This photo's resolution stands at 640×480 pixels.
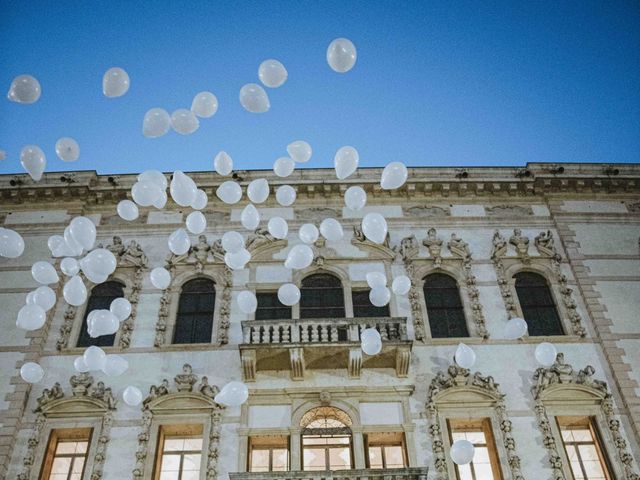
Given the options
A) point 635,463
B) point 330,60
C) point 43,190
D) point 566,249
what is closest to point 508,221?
point 566,249

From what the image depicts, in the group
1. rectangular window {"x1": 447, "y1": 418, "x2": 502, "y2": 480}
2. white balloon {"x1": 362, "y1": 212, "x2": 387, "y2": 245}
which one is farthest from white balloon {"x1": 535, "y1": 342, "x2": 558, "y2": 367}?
white balloon {"x1": 362, "y1": 212, "x2": 387, "y2": 245}

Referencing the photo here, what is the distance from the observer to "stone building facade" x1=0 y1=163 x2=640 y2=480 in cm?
1269

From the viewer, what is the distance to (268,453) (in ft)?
41.9

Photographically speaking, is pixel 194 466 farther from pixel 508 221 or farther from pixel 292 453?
pixel 508 221

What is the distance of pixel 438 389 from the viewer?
13312 mm

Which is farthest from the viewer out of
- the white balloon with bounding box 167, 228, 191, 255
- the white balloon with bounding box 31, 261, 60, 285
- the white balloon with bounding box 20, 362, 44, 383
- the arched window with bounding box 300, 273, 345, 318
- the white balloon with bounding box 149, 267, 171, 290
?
the arched window with bounding box 300, 273, 345, 318

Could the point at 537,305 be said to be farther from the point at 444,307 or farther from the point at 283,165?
the point at 283,165

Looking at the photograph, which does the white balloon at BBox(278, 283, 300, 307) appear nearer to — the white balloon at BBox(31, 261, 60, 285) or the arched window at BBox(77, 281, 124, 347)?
the white balloon at BBox(31, 261, 60, 285)

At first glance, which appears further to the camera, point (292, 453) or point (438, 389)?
point (438, 389)

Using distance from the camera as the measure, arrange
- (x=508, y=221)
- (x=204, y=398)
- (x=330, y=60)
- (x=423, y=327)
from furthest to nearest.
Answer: (x=508, y=221)
(x=423, y=327)
(x=204, y=398)
(x=330, y=60)

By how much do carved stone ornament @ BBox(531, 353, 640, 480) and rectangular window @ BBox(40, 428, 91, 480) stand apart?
32.3ft

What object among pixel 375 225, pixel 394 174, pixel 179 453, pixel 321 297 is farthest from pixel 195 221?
pixel 179 453

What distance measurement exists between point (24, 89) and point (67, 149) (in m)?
1.25

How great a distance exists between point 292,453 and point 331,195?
25.3ft
